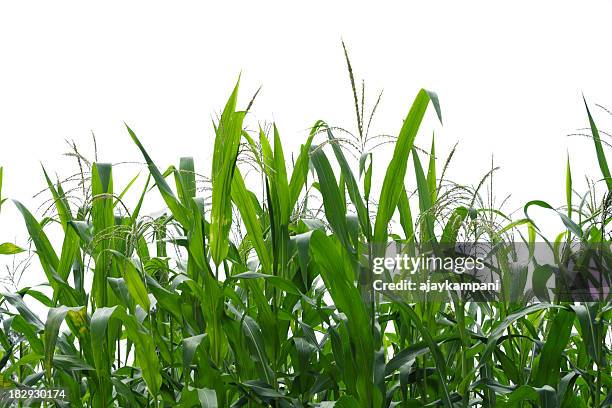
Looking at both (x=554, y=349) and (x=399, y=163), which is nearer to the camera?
(x=399, y=163)

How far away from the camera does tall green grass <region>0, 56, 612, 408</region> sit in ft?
5.24

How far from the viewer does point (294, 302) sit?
1.75 meters

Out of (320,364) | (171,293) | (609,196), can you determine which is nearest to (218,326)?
(171,293)

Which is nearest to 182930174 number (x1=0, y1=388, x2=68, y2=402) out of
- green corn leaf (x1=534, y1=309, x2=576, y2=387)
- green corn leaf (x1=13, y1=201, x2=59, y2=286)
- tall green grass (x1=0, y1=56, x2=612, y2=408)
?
tall green grass (x1=0, y1=56, x2=612, y2=408)

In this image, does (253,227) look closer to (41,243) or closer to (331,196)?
(331,196)

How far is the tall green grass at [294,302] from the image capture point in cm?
160

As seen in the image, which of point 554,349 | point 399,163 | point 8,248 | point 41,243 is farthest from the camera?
point 8,248

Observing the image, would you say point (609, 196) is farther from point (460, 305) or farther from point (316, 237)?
point (316, 237)

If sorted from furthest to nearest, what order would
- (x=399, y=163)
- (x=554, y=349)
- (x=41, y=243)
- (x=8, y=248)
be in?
1. (x=8, y=248)
2. (x=41, y=243)
3. (x=554, y=349)
4. (x=399, y=163)
